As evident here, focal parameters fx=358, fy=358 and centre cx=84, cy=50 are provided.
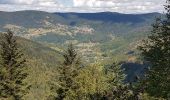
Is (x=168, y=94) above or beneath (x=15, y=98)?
above

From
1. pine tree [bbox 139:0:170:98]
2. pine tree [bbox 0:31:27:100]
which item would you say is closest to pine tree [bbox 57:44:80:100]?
pine tree [bbox 0:31:27:100]

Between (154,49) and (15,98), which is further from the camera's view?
(15,98)

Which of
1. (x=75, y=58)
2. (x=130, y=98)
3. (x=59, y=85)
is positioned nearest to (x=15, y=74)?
(x=59, y=85)

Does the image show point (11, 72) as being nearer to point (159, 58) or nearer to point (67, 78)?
point (67, 78)

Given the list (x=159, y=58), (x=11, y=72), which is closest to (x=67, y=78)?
(x=11, y=72)

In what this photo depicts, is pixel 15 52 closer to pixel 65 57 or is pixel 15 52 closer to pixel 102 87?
pixel 65 57

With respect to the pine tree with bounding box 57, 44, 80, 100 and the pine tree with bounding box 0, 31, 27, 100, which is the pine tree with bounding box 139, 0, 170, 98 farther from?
the pine tree with bounding box 0, 31, 27, 100

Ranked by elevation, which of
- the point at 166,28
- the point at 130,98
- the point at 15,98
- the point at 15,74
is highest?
the point at 166,28
